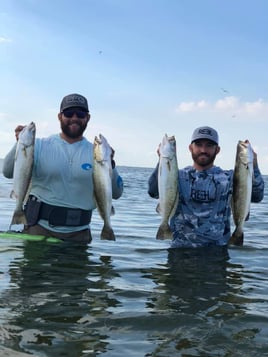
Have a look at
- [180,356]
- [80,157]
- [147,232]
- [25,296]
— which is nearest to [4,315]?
[25,296]

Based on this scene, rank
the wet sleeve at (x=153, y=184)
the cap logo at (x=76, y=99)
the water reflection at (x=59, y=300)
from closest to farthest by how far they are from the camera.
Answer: the water reflection at (x=59, y=300)
the cap logo at (x=76, y=99)
the wet sleeve at (x=153, y=184)

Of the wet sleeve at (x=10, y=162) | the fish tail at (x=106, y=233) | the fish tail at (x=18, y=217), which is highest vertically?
the wet sleeve at (x=10, y=162)

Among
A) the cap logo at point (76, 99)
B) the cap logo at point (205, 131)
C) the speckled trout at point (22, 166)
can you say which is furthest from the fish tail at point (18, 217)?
the cap logo at point (205, 131)

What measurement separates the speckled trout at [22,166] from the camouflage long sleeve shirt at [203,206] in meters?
2.40

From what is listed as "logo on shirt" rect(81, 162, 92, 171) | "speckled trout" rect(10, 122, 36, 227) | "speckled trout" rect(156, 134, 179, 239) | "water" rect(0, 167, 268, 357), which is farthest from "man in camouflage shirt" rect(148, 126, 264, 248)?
"speckled trout" rect(10, 122, 36, 227)

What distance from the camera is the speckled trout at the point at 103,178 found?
6848 mm

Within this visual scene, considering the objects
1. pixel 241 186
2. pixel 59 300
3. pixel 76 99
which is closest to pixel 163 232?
pixel 241 186

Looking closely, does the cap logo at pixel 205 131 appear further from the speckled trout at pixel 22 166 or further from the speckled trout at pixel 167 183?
the speckled trout at pixel 22 166

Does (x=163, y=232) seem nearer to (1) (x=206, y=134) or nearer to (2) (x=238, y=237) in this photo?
(2) (x=238, y=237)

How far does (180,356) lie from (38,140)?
4.34 m

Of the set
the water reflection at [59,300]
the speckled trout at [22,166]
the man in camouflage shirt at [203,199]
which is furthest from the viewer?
the man in camouflage shirt at [203,199]

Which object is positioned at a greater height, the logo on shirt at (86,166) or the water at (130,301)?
the logo on shirt at (86,166)

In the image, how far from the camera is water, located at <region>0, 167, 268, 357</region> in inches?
179

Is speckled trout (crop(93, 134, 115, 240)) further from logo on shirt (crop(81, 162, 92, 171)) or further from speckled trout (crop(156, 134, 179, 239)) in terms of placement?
speckled trout (crop(156, 134, 179, 239))
